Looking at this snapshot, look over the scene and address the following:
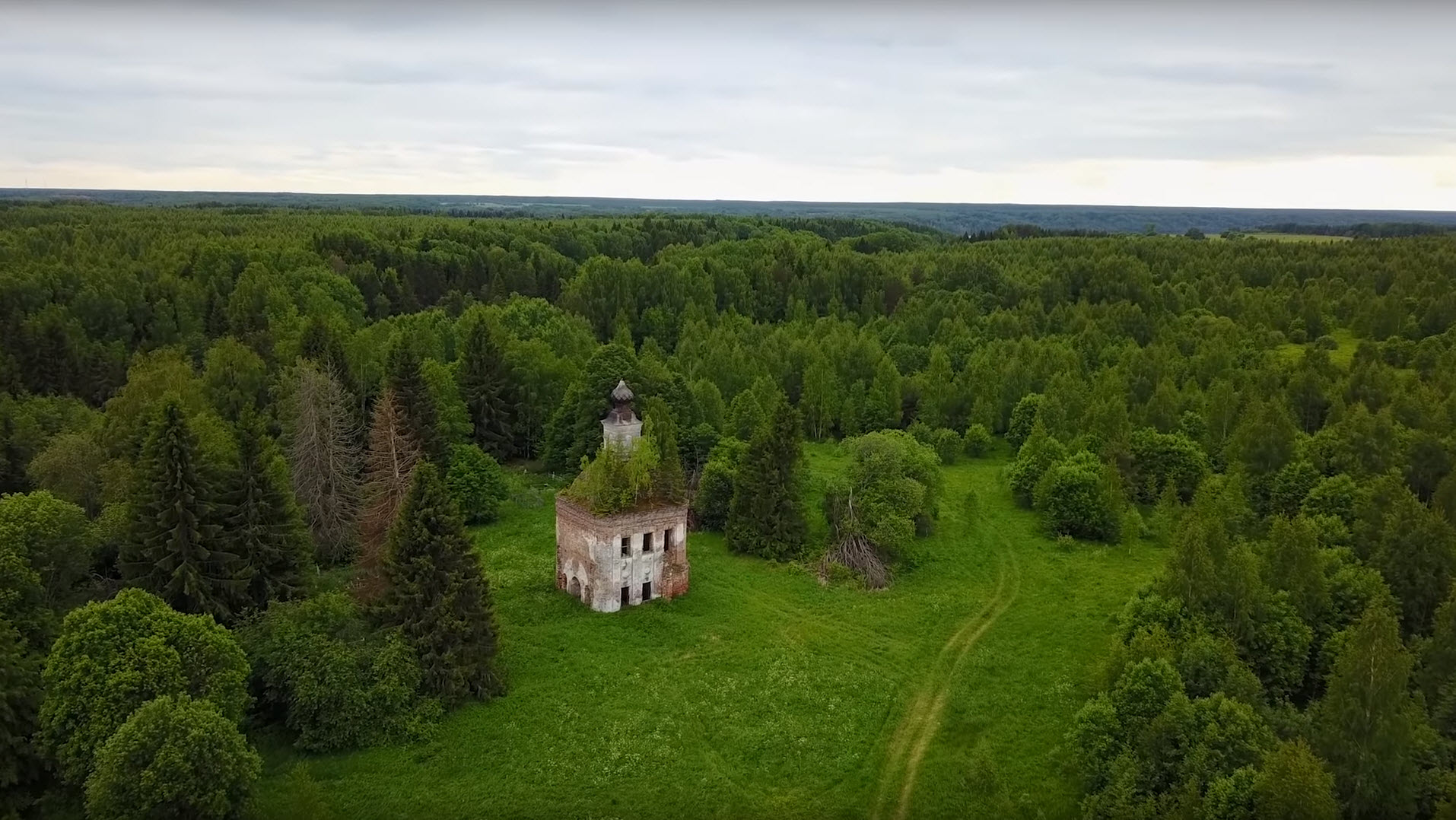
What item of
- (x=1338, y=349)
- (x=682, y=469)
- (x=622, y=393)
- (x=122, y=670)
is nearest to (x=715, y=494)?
(x=682, y=469)

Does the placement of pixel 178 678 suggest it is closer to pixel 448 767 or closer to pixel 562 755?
pixel 448 767

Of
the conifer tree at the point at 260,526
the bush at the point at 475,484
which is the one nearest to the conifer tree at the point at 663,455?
the bush at the point at 475,484

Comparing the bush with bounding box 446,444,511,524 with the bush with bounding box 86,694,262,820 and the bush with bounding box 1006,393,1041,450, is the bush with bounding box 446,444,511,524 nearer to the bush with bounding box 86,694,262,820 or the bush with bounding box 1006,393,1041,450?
the bush with bounding box 86,694,262,820

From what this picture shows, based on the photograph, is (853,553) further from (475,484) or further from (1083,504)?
(475,484)

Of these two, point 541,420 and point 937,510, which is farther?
point 541,420

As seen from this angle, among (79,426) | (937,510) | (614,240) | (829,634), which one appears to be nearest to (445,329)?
(79,426)

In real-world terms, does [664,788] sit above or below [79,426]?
below
